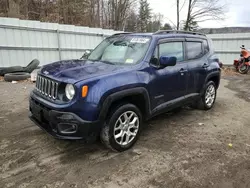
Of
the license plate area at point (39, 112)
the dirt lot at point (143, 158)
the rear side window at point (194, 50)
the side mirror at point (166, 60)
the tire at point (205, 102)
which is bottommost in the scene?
the dirt lot at point (143, 158)

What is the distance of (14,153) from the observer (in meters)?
3.20

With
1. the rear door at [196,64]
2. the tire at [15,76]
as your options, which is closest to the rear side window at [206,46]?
the rear door at [196,64]

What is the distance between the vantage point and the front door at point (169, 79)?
360 cm

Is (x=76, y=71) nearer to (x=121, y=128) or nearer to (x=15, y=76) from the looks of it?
(x=121, y=128)

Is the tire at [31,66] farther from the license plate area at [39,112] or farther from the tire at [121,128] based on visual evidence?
the tire at [121,128]

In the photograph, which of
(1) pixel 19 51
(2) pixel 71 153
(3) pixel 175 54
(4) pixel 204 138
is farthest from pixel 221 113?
(1) pixel 19 51

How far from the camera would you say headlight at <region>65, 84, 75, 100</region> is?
9.09 feet

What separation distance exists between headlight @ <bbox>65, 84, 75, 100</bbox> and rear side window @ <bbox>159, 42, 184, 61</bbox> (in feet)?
5.81

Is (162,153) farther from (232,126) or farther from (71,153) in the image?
(232,126)

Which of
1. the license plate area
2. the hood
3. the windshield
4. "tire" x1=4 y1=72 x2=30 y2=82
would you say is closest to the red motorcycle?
the windshield

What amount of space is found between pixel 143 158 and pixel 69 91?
4.72ft

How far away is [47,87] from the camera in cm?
314

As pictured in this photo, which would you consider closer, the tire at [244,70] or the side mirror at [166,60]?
the side mirror at [166,60]

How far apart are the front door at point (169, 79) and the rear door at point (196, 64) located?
196 mm
